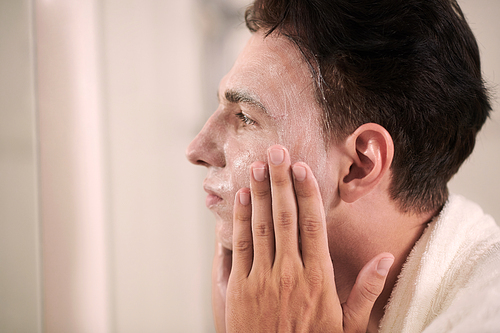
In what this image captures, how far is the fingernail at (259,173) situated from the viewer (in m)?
0.58

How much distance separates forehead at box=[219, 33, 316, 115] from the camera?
62cm

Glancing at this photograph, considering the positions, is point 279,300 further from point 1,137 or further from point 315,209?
point 1,137

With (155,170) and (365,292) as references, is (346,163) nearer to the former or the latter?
(365,292)

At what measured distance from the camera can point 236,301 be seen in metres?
0.62

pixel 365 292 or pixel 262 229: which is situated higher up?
pixel 262 229

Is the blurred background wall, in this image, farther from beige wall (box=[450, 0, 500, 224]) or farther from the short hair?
the short hair

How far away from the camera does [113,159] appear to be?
1040 mm

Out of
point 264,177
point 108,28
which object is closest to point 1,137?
point 108,28

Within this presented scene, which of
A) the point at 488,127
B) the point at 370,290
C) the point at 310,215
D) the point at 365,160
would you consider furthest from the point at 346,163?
the point at 488,127

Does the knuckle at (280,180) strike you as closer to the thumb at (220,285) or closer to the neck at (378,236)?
the neck at (378,236)

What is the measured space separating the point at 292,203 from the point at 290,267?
4.9 inches

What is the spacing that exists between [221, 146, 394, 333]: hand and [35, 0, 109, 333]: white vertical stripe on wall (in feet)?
1.78

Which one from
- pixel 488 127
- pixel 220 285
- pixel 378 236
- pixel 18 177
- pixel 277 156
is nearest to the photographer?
pixel 277 156

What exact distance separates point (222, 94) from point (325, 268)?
43cm
